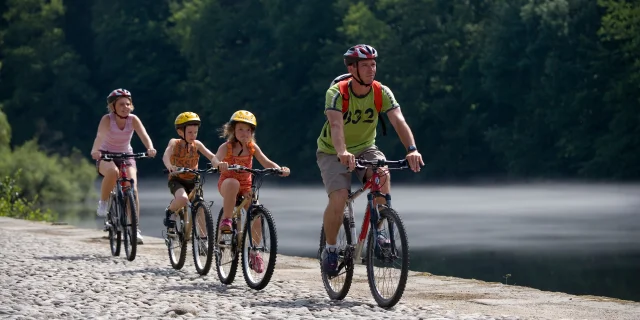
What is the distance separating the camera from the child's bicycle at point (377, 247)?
8367mm

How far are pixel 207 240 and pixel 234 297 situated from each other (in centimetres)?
147

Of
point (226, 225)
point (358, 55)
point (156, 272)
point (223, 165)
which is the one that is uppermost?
point (358, 55)

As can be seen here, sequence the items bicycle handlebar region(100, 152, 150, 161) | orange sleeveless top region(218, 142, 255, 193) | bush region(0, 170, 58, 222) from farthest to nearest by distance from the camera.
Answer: bush region(0, 170, 58, 222) < bicycle handlebar region(100, 152, 150, 161) < orange sleeveless top region(218, 142, 255, 193)

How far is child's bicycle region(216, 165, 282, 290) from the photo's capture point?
31.7 ft

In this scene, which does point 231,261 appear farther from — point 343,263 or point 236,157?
point 343,263

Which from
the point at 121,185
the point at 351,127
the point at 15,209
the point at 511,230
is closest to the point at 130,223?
the point at 121,185

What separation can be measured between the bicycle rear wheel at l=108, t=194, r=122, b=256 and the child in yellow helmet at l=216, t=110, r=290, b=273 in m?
2.74

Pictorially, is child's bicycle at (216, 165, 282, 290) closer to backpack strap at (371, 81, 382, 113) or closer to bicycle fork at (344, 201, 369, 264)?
bicycle fork at (344, 201, 369, 264)

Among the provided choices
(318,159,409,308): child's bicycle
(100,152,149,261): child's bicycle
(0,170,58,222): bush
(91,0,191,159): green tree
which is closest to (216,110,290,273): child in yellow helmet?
(318,159,409,308): child's bicycle

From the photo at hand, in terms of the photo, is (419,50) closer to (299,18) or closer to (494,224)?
(299,18)

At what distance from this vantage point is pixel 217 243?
1041 centimetres

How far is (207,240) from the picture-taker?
35.6 ft

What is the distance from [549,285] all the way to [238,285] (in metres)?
7.78

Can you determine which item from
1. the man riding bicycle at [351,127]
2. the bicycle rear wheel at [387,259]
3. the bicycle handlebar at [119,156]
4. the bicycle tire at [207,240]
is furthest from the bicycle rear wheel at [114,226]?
the bicycle rear wheel at [387,259]
